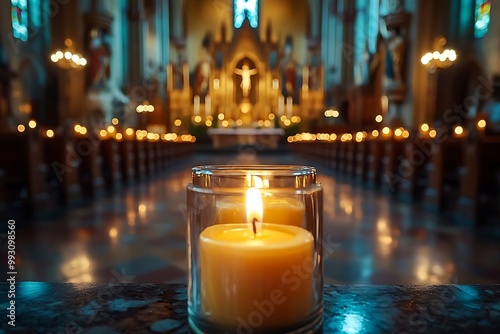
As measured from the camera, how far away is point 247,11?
84.0 ft

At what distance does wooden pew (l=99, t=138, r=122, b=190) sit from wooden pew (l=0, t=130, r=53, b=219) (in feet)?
7.32

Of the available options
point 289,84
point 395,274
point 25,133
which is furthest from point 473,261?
point 289,84

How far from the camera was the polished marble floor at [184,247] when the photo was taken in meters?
2.57

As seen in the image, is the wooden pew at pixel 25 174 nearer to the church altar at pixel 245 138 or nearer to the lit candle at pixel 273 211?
the lit candle at pixel 273 211

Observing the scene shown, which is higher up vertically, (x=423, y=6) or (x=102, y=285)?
(x=423, y=6)

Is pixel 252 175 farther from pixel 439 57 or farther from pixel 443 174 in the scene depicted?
pixel 439 57

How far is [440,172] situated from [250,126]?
54.4 feet

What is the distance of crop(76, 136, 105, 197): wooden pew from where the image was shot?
19.8 ft

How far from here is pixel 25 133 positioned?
14.8 ft

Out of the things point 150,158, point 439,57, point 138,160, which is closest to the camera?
point 138,160

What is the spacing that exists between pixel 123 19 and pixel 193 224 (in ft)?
66.8

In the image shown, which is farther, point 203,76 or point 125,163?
point 203,76

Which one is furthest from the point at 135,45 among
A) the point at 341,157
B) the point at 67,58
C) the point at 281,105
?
the point at 341,157

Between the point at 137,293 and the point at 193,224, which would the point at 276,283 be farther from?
the point at 137,293
